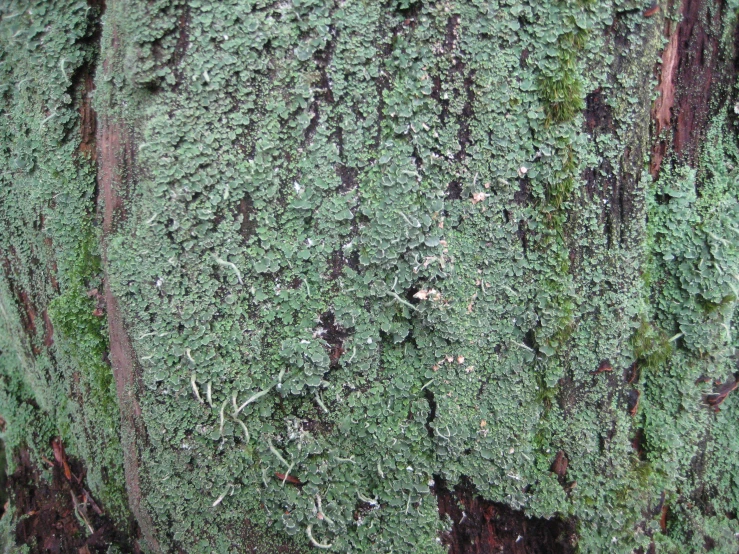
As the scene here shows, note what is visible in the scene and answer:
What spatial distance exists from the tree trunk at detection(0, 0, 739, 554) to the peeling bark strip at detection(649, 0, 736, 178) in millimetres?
12

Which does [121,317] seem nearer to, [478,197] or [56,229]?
[56,229]

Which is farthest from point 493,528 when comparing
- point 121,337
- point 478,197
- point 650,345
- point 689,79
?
point 689,79

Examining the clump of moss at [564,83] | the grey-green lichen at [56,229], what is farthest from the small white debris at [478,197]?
the grey-green lichen at [56,229]

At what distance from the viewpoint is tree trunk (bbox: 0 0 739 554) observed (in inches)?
60.6

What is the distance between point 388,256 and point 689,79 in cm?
139

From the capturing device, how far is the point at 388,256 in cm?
161

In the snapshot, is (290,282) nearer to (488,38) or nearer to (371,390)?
(371,390)

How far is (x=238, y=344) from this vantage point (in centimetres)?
162

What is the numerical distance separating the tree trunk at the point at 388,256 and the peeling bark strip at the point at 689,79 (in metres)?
0.01

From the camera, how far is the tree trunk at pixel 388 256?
5.05 feet

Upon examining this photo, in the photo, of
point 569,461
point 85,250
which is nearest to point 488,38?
point 569,461

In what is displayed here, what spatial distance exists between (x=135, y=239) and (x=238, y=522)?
1031mm

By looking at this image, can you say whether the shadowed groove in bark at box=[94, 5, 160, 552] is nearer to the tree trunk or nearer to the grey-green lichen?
the tree trunk

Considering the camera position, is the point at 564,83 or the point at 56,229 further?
the point at 56,229
